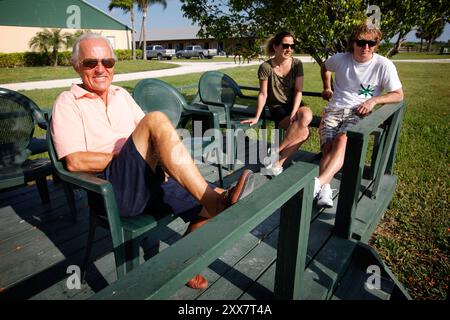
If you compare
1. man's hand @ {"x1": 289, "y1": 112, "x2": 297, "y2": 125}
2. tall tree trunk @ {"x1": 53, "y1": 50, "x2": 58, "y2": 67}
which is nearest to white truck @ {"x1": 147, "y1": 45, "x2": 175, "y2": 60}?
tall tree trunk @ {"x1": 53, "y1": 50, "x2": 58, "y2": 67}

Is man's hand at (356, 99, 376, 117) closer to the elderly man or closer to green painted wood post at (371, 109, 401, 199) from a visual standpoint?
green painted wood post at (371, 109, 401, 199)

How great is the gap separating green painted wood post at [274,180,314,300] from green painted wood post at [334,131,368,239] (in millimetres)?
740

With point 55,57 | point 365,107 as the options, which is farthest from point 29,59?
point 365,107

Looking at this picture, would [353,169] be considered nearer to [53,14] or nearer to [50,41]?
[50,41]

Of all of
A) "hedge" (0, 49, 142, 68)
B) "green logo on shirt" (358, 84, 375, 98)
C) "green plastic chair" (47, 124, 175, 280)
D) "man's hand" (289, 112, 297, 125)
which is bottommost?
"green plastic chair" (47, 124, 175, 280)

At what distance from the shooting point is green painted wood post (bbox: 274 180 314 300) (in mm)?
1454

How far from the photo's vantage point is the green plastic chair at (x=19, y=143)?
98.9 inches

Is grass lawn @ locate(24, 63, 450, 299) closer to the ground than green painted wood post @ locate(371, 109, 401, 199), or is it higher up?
closer to the ground

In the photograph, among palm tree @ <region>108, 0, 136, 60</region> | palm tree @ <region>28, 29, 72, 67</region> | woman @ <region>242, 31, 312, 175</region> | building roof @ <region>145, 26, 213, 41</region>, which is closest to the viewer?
woman @ <region>242, 31, 312, 175</region>

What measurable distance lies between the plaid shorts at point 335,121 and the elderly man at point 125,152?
1719mm

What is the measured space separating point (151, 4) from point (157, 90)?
4677 centimetres

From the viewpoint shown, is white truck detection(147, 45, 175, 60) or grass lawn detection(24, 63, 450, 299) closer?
grass lawn detection(24, 63, 450, 299)

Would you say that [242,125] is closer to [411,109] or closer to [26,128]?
[26,128]

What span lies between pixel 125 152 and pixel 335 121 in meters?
2.21
